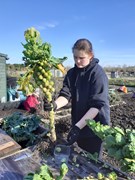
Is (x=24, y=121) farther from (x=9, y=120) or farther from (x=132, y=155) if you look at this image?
(x=132, y=155)

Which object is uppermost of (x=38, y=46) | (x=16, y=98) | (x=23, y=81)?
(x=38, y=46)

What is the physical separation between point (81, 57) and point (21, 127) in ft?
3.19

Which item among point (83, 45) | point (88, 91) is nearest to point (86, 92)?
point (88, 91)

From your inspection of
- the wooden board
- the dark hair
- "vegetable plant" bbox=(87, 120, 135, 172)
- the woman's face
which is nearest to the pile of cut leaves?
the wooden board

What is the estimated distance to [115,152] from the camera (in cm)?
121

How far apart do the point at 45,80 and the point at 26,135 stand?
0.65m

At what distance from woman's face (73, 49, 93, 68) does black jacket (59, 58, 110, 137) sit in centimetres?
6

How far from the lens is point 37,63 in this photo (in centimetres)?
208

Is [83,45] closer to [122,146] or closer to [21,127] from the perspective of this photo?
[21,127]

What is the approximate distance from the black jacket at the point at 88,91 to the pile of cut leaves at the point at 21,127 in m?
0.46

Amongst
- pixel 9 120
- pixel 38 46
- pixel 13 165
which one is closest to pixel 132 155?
pixel 13 165

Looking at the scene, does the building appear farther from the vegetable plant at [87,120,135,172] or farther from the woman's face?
the vegetable plant at [87,120,135,172]

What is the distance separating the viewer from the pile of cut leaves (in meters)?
2.33

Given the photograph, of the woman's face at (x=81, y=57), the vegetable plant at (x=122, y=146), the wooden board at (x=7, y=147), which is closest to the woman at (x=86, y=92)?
the woman's face at (x=81, y=57)
